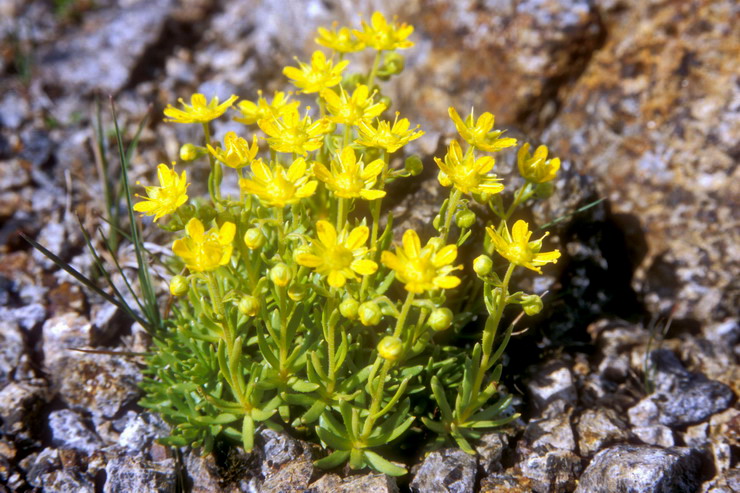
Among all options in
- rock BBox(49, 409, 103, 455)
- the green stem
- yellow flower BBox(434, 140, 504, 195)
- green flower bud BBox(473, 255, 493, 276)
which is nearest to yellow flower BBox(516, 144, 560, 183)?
yellow flower BBox(434, 140, 504, 195)

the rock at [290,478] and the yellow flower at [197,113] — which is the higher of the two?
the yellow flower at [197,113]

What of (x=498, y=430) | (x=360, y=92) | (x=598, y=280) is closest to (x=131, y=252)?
(x=360, y=92)

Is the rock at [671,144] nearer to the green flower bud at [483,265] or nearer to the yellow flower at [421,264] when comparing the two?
the green flower bud at [483,265]

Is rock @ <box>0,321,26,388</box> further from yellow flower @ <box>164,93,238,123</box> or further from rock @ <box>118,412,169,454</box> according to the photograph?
yellow flower @ <box>164,93,238,123</box>

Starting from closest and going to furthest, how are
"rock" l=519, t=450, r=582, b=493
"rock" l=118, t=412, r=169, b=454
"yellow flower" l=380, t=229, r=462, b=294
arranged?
"yellow flower" l=380, t=229, r=462, b=294, "rock" l=519, t=450, r=582, b=493, "rock" l=118, t=412, r=169, b=454

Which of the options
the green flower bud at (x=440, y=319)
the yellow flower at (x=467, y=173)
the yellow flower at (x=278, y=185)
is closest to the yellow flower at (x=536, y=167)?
the yellow flower at (x=467, y=173)

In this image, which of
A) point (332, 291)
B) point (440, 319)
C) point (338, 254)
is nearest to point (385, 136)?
point (338, 254)

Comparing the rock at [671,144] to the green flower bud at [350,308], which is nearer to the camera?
the green flower bud at [350,308]
